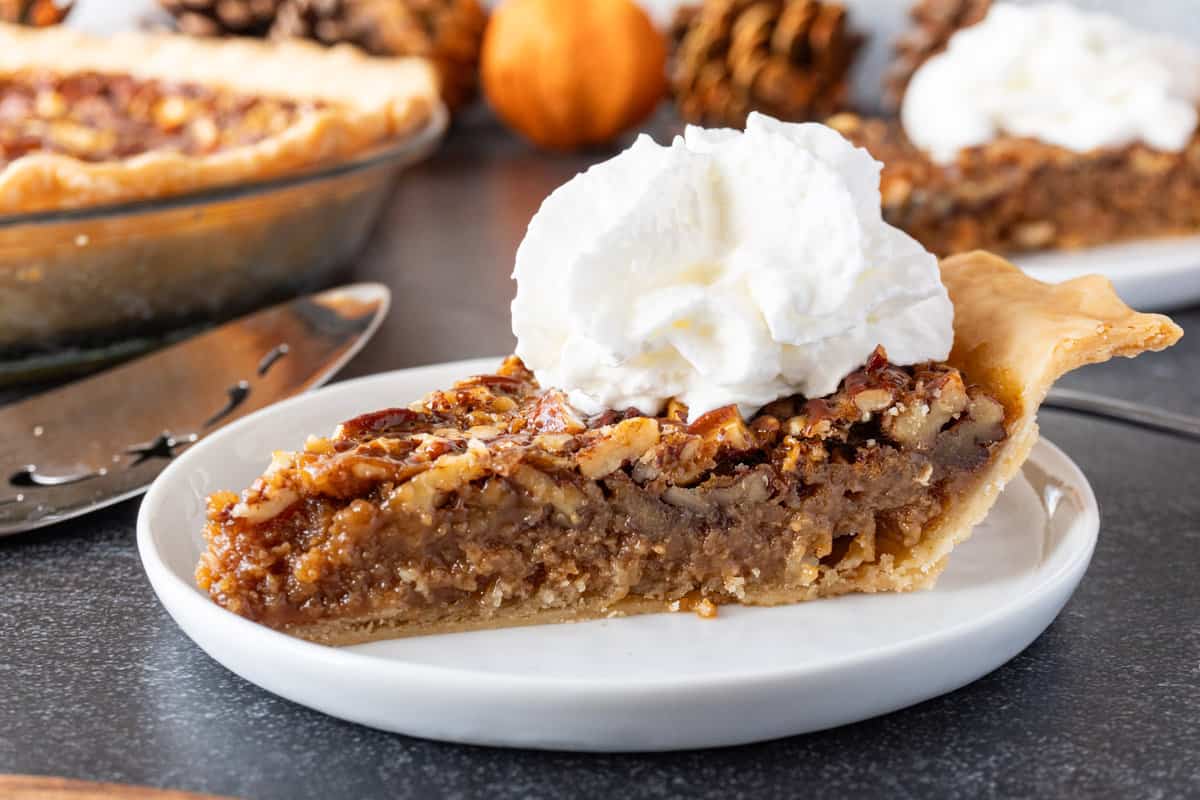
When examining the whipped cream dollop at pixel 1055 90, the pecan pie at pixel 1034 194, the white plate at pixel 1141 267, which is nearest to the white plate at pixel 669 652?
the white plate at pixel 1141 267

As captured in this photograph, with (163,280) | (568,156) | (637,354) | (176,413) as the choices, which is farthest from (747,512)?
(568,156)

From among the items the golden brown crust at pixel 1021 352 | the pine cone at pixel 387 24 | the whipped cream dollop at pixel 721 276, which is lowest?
the pine cone at pixel 387 24

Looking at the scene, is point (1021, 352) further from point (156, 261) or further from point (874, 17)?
point (874, 17)

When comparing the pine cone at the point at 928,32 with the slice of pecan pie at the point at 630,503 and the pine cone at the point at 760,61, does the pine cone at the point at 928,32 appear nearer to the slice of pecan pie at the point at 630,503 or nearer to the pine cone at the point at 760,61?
the pine cone at the point at 760,61

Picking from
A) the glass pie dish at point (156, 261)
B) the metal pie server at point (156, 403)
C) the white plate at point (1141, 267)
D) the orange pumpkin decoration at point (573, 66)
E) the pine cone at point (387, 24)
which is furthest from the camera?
the pine cone at point (387, 24)

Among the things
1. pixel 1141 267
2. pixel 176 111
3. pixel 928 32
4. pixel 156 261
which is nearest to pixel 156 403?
pixel 156 261

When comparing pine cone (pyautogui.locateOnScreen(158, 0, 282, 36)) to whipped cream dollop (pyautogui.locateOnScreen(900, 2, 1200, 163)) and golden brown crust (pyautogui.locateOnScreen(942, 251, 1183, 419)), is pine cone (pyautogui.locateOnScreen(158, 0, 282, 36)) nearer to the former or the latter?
whipped cream dollop (pyautogui.locateOnScreen(900, 2, 1200, 163))

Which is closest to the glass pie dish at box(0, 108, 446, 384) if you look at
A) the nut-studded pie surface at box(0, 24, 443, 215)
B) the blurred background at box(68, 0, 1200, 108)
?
the nut-studded pie surface at box(0, 24, 443, 215)
